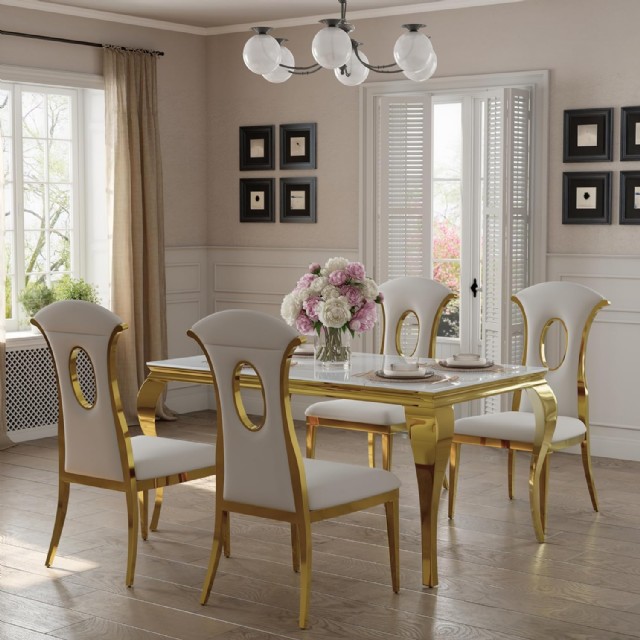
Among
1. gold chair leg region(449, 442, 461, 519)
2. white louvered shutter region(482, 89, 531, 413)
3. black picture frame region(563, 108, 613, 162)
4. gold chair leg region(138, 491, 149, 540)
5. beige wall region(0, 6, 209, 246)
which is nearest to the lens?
gold chair leg region(138, 491, 149, 540)

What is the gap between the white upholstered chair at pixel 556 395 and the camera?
465 centimetres

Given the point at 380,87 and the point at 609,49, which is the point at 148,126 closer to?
the point at 380,87

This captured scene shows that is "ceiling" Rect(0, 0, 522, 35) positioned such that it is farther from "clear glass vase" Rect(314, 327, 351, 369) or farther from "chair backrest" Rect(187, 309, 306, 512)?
"chair backrest" Rect(187, 309, 306, 512)

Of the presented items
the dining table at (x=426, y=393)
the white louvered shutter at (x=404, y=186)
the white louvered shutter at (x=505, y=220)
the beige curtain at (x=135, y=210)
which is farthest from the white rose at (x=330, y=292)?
the beige curtain at (x=135, y=210)

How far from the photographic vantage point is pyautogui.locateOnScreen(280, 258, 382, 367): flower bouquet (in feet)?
14.4

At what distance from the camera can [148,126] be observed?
7207 millimetres

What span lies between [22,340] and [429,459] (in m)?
3.62

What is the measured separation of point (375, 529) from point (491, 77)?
3.01 m

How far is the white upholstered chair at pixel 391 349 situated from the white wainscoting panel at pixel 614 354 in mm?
1344

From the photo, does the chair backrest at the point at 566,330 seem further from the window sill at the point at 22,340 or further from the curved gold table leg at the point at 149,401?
the window sill at the point at 22,340

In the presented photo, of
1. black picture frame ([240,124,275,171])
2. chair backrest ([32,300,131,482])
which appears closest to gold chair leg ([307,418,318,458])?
chair backrest ([32,300,131,482])

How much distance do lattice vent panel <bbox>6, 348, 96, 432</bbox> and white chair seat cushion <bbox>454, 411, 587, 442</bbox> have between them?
281 centimetres

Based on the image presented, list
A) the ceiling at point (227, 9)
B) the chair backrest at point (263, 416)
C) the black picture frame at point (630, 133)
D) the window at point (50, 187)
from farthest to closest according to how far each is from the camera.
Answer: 1. the window at point (50, 187)
2. the ceiling at point (227, 9)
3. the black picture frame at point (630, 133)
4. the chair backrest at point (263, 416)

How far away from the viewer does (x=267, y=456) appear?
359cm
